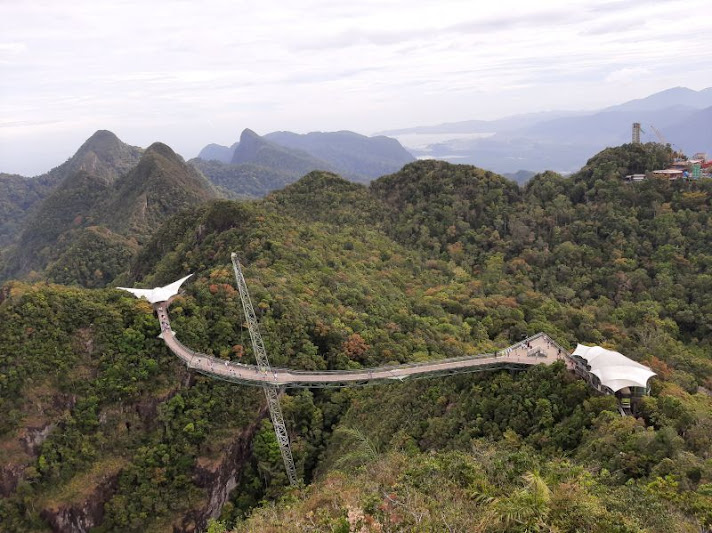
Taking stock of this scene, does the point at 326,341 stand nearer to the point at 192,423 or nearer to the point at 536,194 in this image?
the point at 192,423

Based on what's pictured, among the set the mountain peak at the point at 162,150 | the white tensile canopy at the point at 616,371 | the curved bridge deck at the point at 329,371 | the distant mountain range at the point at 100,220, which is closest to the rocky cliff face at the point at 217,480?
the curved bridge deck at the point at 329,371

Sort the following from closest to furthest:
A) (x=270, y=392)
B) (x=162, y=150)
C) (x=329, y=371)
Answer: (x=270, y=392), (x=329, y=371), (x=162, y=150)

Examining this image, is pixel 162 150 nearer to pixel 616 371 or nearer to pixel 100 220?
pixel 100 220

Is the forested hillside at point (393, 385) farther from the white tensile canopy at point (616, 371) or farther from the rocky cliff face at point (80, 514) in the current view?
the white tensile canopy at point (616, 371)

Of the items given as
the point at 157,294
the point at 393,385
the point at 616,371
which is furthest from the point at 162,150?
the point at 616,371

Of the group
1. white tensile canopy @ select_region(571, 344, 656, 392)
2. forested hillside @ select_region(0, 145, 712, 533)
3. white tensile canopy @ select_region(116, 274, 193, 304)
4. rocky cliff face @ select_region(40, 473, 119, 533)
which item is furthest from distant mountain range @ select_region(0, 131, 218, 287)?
white tensile canopy @ select_region(571, 344, 656, 392)

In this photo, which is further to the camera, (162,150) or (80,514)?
(162,150)
